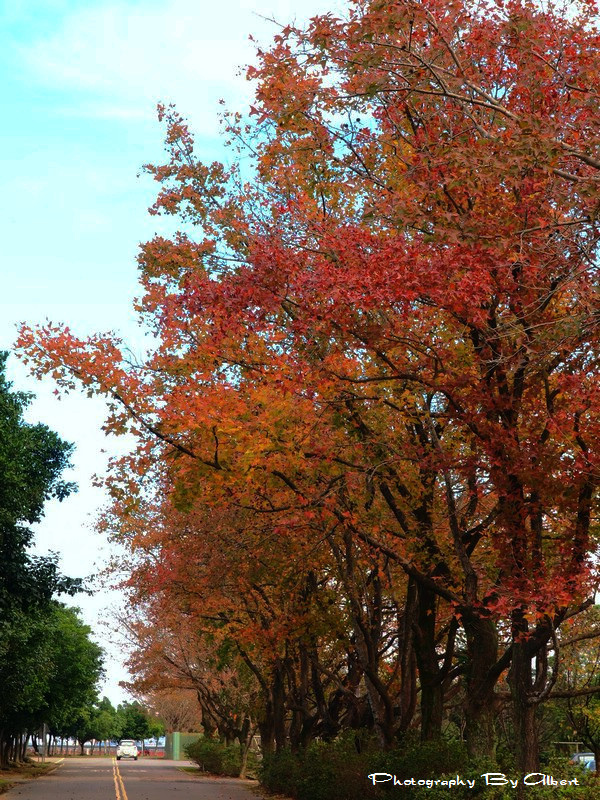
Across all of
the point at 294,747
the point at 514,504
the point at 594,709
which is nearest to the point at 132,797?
the point at 294,747

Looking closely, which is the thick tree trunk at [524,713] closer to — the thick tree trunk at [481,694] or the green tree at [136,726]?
the thick tree trunk at [481,694]

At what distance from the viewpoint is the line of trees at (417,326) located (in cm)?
1062

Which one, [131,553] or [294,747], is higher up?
[131,553]

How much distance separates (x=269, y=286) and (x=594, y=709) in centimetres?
2557

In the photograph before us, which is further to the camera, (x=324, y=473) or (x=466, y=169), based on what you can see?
(x=324, y=473)

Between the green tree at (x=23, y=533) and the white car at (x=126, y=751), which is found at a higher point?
the green tree at (x=23, y=533)

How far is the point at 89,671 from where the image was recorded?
189ft

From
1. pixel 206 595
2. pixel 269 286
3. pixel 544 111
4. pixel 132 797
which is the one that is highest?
pixel 544 111

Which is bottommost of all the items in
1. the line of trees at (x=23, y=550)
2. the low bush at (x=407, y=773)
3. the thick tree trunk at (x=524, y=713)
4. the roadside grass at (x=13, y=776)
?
the roadside grass at (x=13, y=776)

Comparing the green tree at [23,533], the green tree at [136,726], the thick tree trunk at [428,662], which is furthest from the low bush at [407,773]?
the green tree at [136,726]

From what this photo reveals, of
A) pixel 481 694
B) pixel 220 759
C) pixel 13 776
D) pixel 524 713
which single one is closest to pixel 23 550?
pixel 481 694

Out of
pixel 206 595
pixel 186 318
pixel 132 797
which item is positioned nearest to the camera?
pixel 186 318

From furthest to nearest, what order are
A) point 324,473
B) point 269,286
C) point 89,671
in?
point 89,671 < point 324,473 < point 269,286

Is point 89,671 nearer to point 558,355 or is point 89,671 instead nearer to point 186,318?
point 186,318
